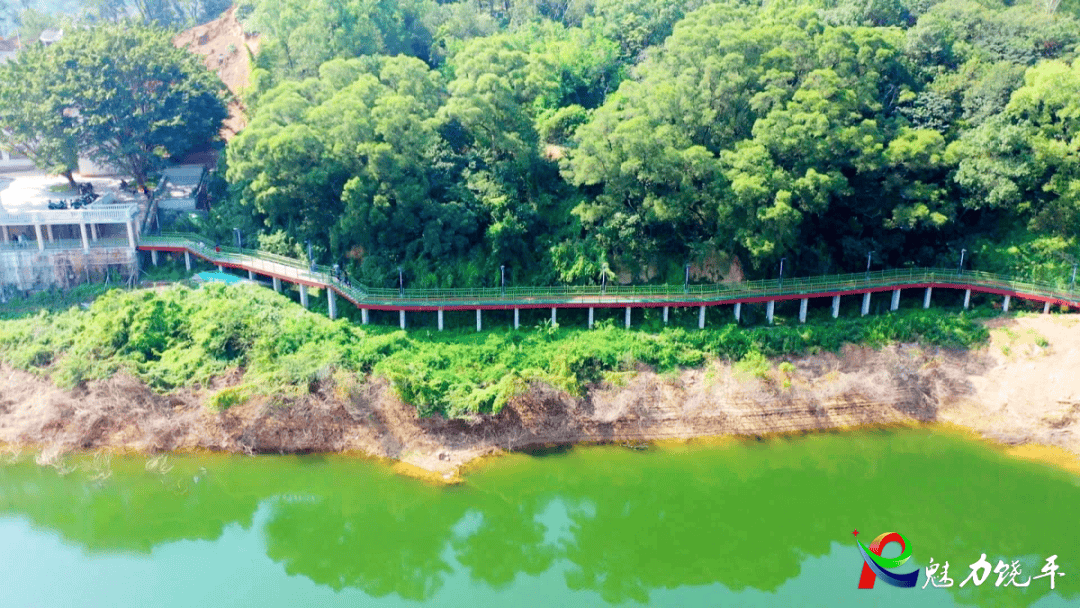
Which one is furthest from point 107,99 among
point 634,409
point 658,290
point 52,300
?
point 634,409

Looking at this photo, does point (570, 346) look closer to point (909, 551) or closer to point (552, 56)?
point (909, 551)

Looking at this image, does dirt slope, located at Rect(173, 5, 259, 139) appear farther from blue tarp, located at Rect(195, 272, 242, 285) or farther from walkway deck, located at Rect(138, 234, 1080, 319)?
walkway deck, located at Rect(138, 234, 1080, 319)

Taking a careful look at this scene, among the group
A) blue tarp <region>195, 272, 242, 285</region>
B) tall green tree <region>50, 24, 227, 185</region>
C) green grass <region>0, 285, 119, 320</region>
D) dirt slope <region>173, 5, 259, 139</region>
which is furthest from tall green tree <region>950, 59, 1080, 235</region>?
dirt slope <region>173, 5, 259, 139</region>

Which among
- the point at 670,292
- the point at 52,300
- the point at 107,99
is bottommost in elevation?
the point at 52,300

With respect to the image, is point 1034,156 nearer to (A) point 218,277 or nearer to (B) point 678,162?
(B) point 678,162

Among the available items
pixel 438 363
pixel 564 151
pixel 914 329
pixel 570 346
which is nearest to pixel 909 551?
pixel 914 329

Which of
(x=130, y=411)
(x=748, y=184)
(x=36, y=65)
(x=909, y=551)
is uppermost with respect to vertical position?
(x=36, y=65)
